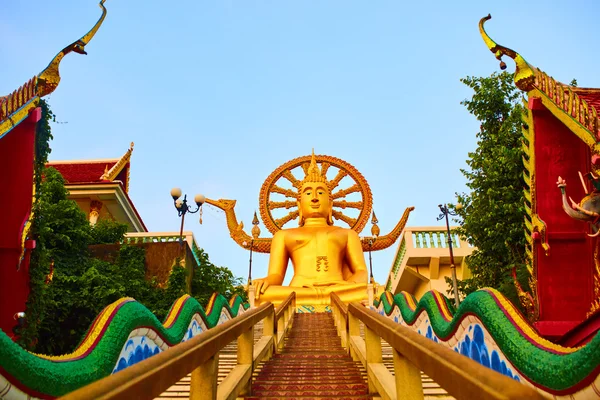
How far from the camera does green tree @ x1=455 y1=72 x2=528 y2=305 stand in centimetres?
956

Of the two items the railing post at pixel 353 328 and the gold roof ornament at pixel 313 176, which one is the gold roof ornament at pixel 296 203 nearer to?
the gold roof ornament at pixel 313 176

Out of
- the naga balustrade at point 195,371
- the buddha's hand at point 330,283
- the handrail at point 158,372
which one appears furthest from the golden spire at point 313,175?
the handrail at point 158,372

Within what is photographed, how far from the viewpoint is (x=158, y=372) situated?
1.62 metres

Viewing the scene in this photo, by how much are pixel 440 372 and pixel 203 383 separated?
3.73 feet

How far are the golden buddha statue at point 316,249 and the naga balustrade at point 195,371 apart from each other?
322 inches

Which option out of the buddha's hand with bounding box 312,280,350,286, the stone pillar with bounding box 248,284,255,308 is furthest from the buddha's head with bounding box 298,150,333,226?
the stone pillar with bounding box 248,284,255,308

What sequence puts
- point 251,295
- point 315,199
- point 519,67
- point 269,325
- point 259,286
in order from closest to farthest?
point 269,325 < point 519,67 < point 251,295 < point 259,286 < point 315,199

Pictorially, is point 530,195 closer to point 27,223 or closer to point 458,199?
point 458,199

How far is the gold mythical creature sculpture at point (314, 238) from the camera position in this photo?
38.5 feet

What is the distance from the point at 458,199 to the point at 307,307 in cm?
369

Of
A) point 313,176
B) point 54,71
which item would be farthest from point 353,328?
point 313,176

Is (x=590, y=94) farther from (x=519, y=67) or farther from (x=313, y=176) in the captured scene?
(x=313, y=176)

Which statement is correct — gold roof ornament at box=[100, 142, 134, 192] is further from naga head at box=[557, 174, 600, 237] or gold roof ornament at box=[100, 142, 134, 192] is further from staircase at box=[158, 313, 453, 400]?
naga head at box=[557, 174, 600, 237]

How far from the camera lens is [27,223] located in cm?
639
